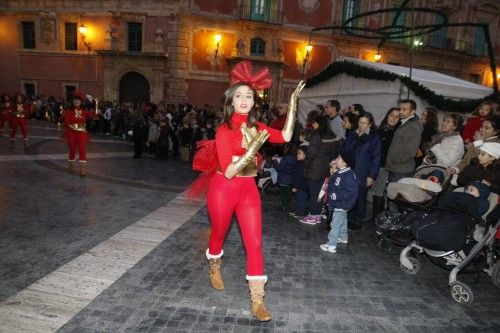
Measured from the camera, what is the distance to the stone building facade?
830 inches

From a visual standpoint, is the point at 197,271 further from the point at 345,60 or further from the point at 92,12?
the point at 92,12

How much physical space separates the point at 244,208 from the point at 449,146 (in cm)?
385

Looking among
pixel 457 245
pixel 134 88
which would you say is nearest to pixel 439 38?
pixel 134 88

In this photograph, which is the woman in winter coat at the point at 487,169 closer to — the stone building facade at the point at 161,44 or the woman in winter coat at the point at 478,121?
the woman in winter coat at the point at 478,121

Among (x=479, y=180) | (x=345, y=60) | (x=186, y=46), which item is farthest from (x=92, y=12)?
(x=479, y=180)

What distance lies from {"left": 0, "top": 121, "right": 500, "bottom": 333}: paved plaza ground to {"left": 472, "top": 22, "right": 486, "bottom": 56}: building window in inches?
1156

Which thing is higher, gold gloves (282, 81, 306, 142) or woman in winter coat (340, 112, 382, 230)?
gold gloves (282, 81, 306, 142)

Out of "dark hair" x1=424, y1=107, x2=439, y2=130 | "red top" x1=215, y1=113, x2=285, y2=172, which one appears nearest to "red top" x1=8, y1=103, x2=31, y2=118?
"red top" x1=215, y1=113, x2=285, y2=172

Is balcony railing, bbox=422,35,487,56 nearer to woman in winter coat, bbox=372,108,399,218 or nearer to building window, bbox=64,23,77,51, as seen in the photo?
woman in winter coat, bbox=372,108,399,218

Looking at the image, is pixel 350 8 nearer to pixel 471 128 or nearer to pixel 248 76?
pixel 471 128

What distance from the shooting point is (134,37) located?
21750 millimetres

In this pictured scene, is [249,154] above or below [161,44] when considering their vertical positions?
below

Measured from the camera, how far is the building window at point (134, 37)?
70.8 ft

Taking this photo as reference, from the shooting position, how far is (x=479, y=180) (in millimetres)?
4074
